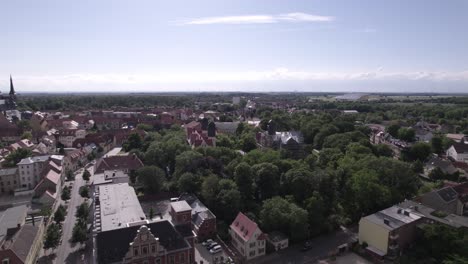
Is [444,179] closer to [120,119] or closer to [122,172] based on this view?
[122,172]

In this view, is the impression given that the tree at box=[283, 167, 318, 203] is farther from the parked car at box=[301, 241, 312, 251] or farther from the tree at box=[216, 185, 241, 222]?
the tree at box=[216, 185, 241, 222]

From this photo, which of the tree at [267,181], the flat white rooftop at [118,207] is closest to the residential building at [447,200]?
the tree at [267,181]

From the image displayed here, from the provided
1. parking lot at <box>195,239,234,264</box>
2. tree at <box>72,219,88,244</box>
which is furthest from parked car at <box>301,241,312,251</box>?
tree at <box>72,219,88,244</box>

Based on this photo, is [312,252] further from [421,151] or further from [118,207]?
[421,151]

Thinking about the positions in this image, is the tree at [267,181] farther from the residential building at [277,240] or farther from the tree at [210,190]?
the residential building at [277,240]

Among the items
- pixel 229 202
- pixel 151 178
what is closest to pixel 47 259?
pixel 151 178
